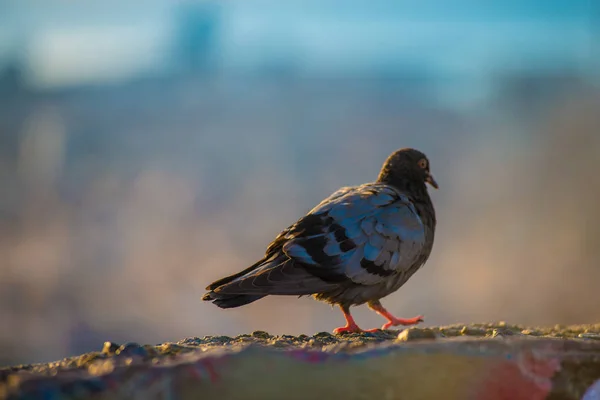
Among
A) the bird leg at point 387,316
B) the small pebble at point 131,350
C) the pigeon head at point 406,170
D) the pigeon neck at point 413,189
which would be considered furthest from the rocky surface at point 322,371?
the pigeon head at point 406,170

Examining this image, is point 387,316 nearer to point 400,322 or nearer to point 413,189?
point 400,322

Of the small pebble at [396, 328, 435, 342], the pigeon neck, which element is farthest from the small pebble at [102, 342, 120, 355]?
the pigeon neck

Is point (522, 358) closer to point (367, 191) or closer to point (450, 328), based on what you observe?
point (450, 328)

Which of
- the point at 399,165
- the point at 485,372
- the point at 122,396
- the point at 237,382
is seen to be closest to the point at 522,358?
the point at 485,372

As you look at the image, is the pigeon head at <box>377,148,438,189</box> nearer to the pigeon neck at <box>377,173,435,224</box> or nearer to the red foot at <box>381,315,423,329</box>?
the pigeon neck at <box>377,173,435,224</box>

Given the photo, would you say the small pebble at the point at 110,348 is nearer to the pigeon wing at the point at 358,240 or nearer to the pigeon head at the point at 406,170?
the pigeon wing at the point at 358,240

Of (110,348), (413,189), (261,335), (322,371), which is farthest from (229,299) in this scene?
(413,189)
